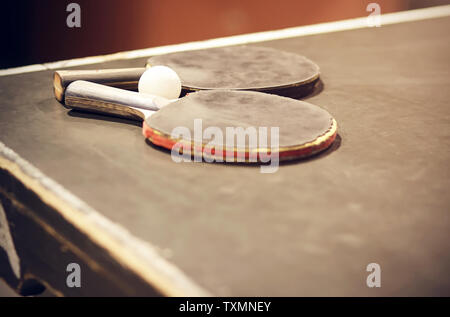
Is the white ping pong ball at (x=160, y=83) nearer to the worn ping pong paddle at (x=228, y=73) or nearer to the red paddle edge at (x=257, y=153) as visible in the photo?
the worn ping pong paddle at (x=228, y=73)

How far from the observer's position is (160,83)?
3.50 ft

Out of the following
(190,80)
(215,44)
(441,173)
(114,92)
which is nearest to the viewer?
(441,173)

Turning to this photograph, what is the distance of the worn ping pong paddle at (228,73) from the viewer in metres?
1.13

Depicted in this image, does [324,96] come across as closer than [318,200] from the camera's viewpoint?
No

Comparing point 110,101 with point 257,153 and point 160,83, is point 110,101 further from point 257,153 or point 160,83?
point 257,153

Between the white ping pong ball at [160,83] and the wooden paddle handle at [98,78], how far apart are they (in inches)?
3.4

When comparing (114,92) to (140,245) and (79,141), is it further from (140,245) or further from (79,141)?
(140,245)

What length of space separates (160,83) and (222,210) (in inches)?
17.6

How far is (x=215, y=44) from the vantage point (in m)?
1.85

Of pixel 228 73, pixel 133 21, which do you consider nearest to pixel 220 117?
pixel 228 73

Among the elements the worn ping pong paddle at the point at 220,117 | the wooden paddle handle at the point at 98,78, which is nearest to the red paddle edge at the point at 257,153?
the worn ping pong paddle at the point at 220,117

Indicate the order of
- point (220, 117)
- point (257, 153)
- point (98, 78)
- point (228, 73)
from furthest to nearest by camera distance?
point (228, 73)
point (98, 78)
point (220, 117)
point (257, 153)

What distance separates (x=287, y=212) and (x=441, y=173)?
302 millimetres
